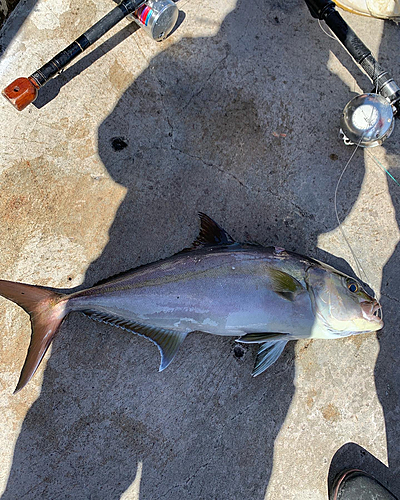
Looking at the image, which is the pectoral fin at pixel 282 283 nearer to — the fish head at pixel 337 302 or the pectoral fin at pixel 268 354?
the fish head at pixel 337 302

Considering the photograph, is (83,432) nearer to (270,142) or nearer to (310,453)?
(310,453)

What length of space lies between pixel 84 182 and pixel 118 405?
158 centimetres

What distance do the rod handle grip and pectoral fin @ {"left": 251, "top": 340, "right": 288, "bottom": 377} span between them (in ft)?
7.32

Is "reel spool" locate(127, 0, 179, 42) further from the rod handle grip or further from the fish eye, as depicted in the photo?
the fish eye

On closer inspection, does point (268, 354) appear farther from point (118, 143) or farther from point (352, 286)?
point (118, 143)

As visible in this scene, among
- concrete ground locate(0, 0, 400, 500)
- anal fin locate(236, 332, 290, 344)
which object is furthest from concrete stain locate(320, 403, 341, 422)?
anal fin locate(236, 332, 290, 344)

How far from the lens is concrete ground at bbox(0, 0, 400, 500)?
99.3 inches

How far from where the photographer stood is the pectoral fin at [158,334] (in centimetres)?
235

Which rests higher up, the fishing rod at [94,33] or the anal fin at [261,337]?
the fishing rod at [94,33]

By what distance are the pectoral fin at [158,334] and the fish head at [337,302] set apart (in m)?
0.87

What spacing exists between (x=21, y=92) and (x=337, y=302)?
7.89 ft

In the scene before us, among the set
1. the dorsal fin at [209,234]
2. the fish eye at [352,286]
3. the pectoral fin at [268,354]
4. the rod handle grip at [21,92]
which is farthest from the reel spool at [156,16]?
the pectoral fin at [268,354]

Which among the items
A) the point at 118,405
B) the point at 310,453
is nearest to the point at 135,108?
the point at 118,405

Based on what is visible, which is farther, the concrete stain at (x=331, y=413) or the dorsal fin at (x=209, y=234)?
the concrete stain at (x=331, y=413)
